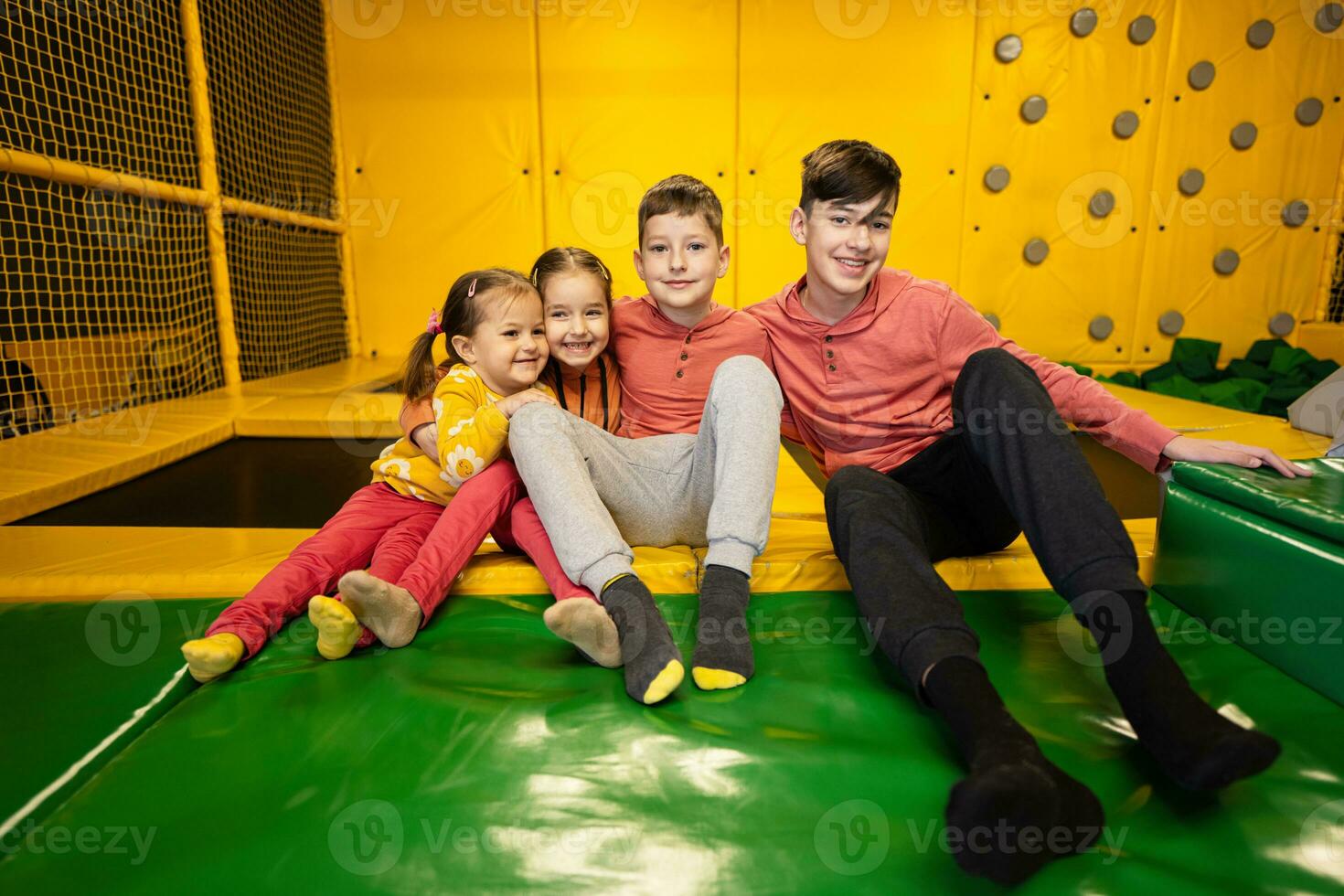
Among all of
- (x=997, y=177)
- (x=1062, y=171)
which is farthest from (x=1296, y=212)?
(x=997, y=177)

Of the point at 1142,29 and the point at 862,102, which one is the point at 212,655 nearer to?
the point at 862,102

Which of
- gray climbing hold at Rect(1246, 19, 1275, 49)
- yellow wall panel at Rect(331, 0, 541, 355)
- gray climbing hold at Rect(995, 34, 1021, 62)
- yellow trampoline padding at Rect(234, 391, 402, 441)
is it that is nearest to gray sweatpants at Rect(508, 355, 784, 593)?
yellow trampoline padding at Rect(234, 391, 402, 441)

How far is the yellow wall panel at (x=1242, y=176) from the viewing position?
12.3ft

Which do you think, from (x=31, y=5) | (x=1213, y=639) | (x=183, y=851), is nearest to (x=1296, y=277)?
(x=1213, y=639)

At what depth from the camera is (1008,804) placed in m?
0.63

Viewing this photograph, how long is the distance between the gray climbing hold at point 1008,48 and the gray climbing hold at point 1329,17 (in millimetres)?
1504

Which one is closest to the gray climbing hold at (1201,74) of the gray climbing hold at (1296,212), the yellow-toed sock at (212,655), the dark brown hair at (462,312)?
the gray climbing hold at (1296,212)

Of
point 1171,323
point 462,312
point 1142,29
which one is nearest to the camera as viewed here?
point 462,312

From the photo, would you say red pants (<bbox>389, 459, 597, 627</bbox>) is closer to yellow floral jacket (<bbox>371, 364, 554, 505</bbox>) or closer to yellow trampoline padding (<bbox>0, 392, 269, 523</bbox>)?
yellow floral jacket (<bbox>371, 364, 554, 505</bbox>)

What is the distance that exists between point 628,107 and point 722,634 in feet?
11.5

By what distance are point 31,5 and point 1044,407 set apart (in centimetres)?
330

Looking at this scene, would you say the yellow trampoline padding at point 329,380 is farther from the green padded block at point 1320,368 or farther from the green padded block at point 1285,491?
the green padded block at point 1320,368

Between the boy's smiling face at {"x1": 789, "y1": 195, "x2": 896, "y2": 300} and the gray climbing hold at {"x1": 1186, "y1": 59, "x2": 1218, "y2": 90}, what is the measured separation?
3.64m

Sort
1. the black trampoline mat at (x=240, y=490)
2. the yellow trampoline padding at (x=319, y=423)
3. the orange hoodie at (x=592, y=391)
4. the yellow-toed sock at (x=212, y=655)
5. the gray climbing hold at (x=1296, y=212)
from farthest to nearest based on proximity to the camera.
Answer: the gray climbing hold at (x=1296, y=212) < the yellow trampoline padding at (x=319, y=423) < the black trampoline mat at (x=240, y=490) < the orange hoodie at (x=592, y=391) < the yellow-toed sock at (x=212, y=655)
